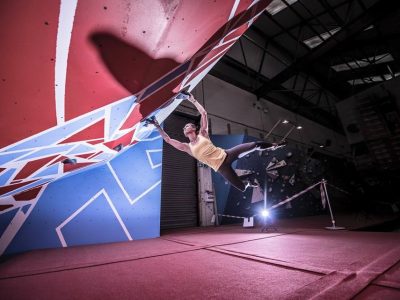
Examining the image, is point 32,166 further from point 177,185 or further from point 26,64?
point 177,185

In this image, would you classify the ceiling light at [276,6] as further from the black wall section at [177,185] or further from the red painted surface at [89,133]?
the red painted surface at [89,133]

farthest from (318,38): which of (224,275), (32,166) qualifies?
(32,166)

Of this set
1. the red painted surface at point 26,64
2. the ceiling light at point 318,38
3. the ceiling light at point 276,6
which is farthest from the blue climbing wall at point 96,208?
the ceiling light at point 318,38

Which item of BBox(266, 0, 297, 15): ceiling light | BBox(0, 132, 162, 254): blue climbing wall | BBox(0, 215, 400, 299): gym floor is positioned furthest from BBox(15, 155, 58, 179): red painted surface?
BBox(266, 0, 297, 15): ceiling light

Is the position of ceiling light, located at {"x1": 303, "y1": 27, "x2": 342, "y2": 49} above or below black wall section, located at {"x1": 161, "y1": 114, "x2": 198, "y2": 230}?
above

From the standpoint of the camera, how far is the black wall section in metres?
5.38

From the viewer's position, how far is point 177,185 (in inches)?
225

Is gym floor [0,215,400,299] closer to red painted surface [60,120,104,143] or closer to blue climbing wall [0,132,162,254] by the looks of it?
blue climbing wall [0,132,162,254]

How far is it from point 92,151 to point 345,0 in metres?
9.08

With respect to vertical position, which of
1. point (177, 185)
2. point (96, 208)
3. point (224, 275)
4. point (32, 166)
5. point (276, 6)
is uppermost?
point (276, 6)

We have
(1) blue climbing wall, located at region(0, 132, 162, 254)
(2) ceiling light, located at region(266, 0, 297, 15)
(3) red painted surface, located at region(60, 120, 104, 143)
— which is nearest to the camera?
(3) red painted surface, located at region(60, 120, 104, 143)

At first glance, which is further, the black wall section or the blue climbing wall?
the black wall section

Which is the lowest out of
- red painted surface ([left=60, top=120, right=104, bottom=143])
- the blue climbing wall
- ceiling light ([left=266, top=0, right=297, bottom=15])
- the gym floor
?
the gym floor

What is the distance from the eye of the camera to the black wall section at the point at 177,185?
5.38 meters
